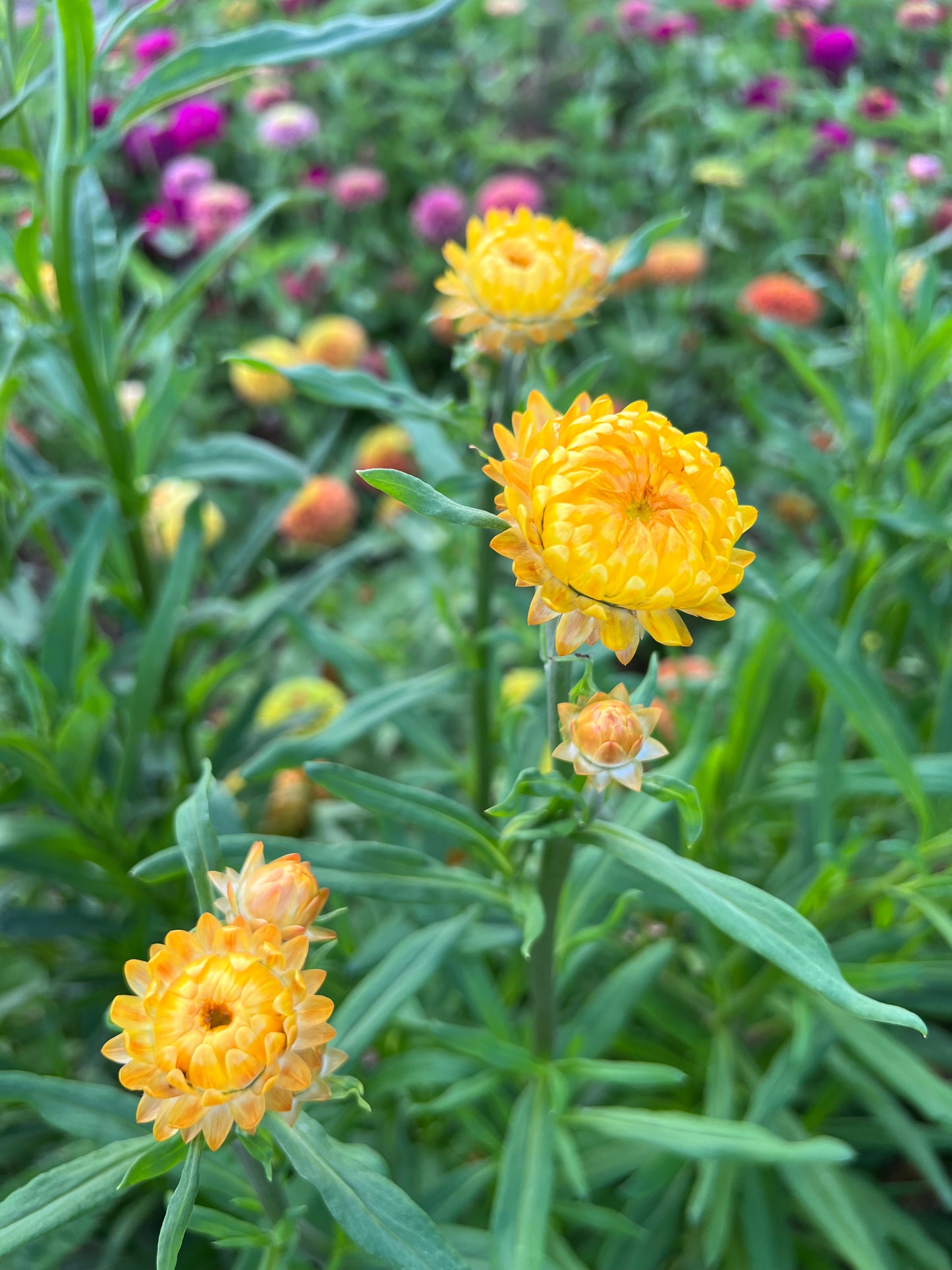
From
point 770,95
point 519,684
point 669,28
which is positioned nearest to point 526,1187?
point 519,684

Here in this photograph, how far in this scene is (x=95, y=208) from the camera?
1023 mm

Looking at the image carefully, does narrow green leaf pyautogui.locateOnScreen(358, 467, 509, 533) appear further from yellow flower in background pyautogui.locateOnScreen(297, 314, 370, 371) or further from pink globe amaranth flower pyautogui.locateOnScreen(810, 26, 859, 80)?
pink globe amaranth flower pyautogui.locateOnScreen(810, 26, 859, 80)

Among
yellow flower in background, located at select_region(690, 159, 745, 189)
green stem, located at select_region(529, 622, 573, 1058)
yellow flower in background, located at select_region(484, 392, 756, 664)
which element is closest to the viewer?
yellow flower in background, located at select_region(484, 392, 756, 664)

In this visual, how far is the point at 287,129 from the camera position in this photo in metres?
2.18

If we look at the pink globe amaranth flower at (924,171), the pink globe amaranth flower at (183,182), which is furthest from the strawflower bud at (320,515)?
the pink globe amaranth flower at (924,171)

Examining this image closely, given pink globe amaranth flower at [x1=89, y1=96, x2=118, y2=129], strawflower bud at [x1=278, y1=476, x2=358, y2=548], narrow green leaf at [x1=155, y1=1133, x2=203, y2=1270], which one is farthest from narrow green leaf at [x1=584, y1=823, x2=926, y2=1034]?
pink globe amaranth flower at [x1=89, y1=96, x2=118, y2=129]

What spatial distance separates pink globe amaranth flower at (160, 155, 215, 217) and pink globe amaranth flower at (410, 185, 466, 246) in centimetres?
47

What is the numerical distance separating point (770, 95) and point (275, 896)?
7.19 feet

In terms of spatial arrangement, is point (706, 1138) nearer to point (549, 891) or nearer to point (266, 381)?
point (549, 891)

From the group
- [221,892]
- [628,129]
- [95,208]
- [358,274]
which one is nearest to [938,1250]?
[221,892]

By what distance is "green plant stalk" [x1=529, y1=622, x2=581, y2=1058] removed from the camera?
59 cm

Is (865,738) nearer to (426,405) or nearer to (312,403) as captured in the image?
(426,405)

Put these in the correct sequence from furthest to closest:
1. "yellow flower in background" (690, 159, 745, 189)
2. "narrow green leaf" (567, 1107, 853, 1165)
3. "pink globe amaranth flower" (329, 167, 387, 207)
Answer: "pink globe amaranth flower" (329, 167, 387, 207)
"yellow flower in background" (690, 159, 745, 189)
"narrow green leaf" (567, 1107, 853, 1165)

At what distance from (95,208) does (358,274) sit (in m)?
1.52
